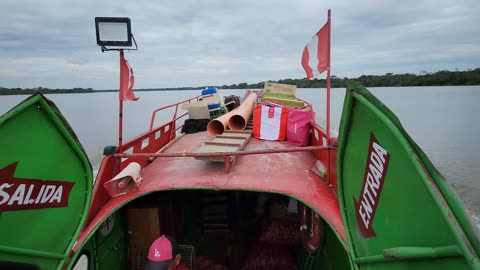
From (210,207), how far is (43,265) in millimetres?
3524

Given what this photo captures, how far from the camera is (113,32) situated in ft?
12.2

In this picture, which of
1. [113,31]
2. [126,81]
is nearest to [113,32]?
[113,31]

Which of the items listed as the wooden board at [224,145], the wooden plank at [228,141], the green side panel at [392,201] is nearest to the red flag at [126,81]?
the wooden board at [224,145]

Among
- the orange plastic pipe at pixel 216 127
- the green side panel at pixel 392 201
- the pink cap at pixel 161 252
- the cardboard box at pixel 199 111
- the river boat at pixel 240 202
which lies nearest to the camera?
the green side panel at pixel 392 201

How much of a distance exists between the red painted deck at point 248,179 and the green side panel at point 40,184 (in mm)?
662

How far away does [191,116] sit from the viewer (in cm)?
829

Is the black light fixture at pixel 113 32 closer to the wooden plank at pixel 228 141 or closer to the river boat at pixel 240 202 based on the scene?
the river boat at pixel 240 202

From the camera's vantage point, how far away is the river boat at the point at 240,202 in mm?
1328

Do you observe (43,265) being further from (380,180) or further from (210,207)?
(210,207)

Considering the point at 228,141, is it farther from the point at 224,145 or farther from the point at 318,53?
the point at 318,53

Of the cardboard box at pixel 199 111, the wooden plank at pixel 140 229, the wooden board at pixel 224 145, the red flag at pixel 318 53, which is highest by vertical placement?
the red flag at pixel 318 53

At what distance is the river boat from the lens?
4.36ft

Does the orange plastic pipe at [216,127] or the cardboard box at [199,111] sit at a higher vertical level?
the cardboard box at [199,111]

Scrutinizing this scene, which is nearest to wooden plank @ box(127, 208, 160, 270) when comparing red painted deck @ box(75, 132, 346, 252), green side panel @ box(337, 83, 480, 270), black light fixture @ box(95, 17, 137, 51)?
red painted deck @ box(75, 132, 346, 252)
